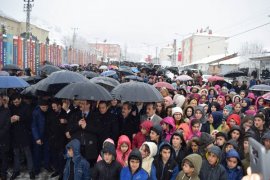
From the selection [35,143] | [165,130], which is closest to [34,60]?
[35,143]

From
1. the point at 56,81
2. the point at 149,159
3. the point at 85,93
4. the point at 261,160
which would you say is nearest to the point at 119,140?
the point at 149,159

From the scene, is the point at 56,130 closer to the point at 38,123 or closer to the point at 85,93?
the point at 38,123

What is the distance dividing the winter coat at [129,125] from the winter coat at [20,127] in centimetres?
179

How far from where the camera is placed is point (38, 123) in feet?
21.0

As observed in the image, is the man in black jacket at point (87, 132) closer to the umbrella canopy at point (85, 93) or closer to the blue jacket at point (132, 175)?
the umbrella canopy at point (85, 93)

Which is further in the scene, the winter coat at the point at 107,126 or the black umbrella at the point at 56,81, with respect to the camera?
the black umbrella at the point at 56,81

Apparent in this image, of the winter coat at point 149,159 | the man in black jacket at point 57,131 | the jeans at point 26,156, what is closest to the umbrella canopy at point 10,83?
the man in black jacket at point 57,131

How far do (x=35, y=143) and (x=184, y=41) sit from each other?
95336 mm

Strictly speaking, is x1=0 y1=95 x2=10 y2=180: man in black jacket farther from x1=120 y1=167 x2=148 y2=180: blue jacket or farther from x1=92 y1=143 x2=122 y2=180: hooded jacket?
x1=120 y1=167 x2=148 y2=180: blue jacket

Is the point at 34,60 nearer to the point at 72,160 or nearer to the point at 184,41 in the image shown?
the point at 72,160

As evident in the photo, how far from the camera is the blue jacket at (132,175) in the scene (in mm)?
4523

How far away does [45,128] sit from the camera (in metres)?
6.48

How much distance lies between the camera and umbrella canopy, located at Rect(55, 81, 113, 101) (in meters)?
5.48

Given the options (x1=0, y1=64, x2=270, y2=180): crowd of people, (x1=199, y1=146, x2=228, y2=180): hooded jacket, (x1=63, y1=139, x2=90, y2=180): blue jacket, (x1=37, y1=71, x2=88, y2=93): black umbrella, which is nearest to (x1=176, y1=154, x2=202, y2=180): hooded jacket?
(x1=0, y1=64, x2=270, y2=180): crowd of people
